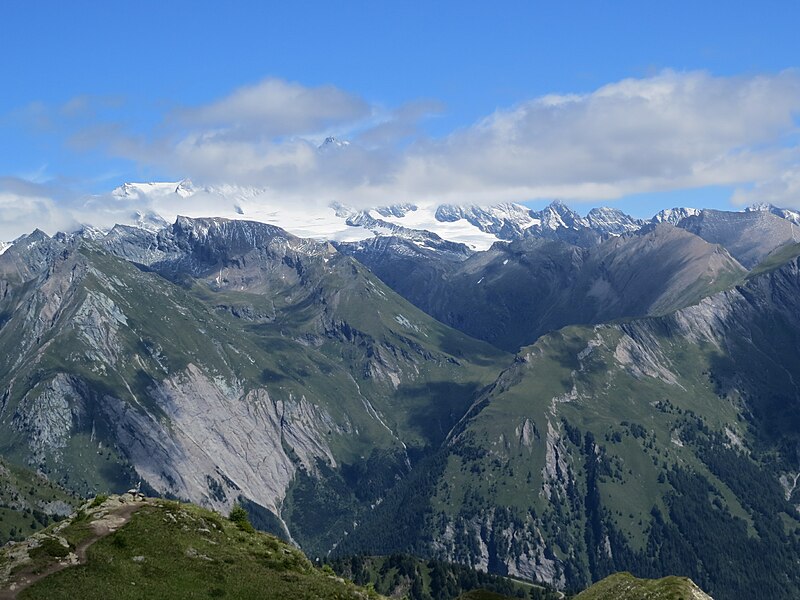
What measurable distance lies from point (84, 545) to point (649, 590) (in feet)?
256

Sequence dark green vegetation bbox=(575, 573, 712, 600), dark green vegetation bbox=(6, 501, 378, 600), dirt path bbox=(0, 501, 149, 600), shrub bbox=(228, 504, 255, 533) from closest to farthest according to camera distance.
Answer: dirt path bbox=(0, 501, 149, 600)
dark green vegetation bbox=(6, 501, 378, 600)
shrub bbox=(228, 504, 255, 533)
dark green vegetation bbox=(575, 573, 712, 600)

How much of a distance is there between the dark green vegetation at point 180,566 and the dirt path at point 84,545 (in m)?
0.79

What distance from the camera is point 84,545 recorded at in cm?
11388

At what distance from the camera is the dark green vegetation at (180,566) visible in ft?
348

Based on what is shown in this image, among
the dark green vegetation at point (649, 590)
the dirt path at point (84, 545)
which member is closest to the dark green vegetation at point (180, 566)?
the dirt path at point (84, 545)

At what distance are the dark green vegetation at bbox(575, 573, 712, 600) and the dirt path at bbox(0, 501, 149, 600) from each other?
69707 millimetres

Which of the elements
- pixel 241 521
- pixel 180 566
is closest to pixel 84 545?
pixel 180 566

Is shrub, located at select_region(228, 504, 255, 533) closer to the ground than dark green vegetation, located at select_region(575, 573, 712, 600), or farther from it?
farther from it

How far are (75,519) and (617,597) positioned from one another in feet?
257

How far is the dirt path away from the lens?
10294 centimetres

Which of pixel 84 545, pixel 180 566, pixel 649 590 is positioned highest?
pixel 84 545

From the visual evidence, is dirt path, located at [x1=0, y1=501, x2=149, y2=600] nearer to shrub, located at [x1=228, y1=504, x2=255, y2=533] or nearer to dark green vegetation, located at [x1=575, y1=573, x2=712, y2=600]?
shrub, located at [x1=228, y1=504, x2=255, y2=533]

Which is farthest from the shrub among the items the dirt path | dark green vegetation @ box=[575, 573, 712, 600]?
dark green vegetation @ box=[575, 573, 712, 600]

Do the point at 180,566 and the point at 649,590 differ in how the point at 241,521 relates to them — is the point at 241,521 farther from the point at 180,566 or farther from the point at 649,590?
the point at 649,590
